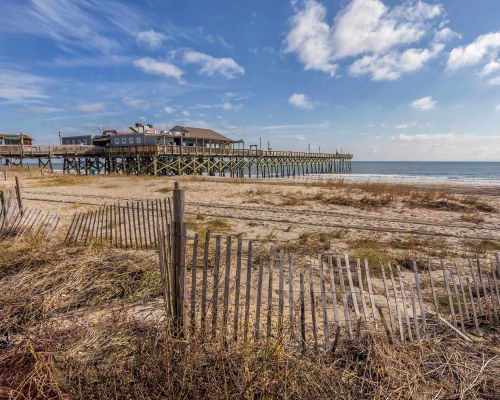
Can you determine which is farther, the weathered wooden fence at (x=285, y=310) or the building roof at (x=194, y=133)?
the building roof at (x=194, y=133)

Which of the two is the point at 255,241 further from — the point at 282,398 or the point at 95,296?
the point at 282,398

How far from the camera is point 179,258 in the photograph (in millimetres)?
3451

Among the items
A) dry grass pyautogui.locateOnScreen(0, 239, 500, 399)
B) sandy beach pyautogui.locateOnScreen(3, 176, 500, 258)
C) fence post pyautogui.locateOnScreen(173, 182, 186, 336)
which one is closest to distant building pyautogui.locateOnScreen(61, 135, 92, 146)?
sandy beach pyautogui.locateOnScreen(3, 176, 500, 258)

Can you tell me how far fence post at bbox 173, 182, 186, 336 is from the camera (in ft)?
11.2

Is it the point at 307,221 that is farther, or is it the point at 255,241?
the point at 307,221

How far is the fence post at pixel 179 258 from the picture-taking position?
340cm

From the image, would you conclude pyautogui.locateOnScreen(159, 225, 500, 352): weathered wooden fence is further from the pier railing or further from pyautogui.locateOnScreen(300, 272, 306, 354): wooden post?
the pier railing

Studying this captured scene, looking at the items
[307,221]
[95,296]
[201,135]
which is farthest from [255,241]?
[201,135]

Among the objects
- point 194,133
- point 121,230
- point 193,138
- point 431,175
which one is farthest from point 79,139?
point 431,175

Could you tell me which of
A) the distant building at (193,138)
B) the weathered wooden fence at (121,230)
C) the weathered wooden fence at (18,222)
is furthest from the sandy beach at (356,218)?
the distant building at (193,138)

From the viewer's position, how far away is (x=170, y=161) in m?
40.8

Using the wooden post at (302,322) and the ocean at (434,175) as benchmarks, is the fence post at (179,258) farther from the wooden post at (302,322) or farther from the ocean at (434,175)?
the ocean at (434,175)

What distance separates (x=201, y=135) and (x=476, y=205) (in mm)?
41137

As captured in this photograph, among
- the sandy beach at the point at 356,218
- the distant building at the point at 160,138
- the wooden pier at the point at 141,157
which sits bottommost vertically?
the sandy beach at the point at 356,218
